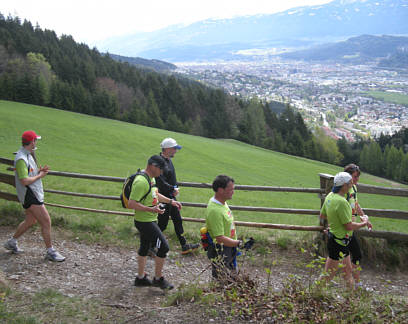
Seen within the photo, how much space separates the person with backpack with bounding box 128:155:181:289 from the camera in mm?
4594

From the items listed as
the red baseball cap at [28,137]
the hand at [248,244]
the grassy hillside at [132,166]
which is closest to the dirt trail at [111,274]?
the hand at [248,244]

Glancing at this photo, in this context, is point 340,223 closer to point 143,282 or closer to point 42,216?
point 143,282

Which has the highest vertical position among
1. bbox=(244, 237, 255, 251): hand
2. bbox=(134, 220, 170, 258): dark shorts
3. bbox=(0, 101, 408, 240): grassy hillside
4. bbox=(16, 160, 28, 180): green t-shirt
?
bbox=(16, 160, 28, 180): green t-shirt

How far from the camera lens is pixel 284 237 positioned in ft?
23.2

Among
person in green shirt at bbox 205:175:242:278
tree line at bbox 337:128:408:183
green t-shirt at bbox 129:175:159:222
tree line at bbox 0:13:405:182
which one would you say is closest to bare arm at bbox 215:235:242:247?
person in green shirt at bbox 205:175:242:278

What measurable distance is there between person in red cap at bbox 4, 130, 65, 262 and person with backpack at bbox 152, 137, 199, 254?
1945mm

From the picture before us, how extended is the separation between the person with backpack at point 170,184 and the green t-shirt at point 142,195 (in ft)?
4.05

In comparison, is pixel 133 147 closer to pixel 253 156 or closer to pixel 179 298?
pixel 253 156

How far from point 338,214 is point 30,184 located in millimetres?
4816

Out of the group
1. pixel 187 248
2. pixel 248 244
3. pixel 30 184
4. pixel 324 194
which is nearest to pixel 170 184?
pixel 187 248

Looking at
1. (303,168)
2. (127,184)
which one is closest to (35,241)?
(127,184)

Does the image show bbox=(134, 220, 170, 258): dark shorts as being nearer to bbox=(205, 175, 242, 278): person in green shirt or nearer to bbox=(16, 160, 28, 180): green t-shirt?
bbox=(205, 175, 242, 278): person in green shirt

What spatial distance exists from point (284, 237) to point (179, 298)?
3573 mm

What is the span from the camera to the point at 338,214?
4.71 metres
